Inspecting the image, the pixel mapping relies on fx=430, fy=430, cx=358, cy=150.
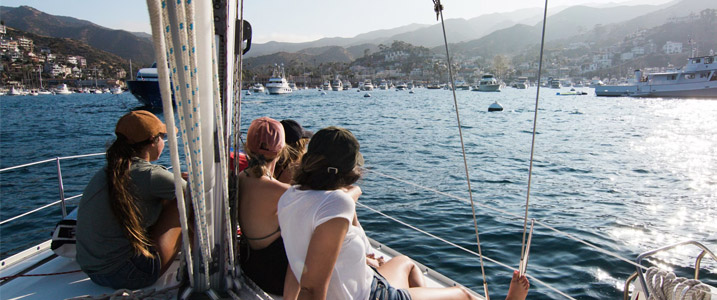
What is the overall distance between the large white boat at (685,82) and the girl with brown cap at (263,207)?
5285cm

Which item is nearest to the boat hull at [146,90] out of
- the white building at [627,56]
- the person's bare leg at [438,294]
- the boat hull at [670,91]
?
the person's bare leg at [438,294]

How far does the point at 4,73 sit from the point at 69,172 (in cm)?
12158

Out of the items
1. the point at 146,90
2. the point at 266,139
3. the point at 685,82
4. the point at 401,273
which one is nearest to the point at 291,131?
the point at 266,139

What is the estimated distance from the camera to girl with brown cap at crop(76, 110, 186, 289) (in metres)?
2.04

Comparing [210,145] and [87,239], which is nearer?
[210,145]

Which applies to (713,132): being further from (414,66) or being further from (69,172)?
(414,66)

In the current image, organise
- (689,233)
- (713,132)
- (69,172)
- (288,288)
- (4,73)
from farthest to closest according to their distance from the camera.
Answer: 1. (4,73)
2. (713,132)
3. (69,172)
4. (689,233)
5. (288,288)

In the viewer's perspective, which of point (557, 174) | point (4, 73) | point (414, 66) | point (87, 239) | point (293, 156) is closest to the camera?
point (87, 239)

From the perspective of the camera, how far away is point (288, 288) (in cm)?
172

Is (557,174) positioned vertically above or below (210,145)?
below

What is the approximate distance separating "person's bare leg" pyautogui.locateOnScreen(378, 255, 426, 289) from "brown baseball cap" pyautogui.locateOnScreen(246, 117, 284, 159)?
787 millimetres

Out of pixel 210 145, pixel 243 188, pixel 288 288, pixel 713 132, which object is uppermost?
pixel 210 145

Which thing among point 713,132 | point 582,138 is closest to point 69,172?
point 582,138

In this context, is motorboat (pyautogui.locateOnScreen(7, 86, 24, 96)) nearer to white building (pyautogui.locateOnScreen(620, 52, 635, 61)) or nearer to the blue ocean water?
the blue ocean water
